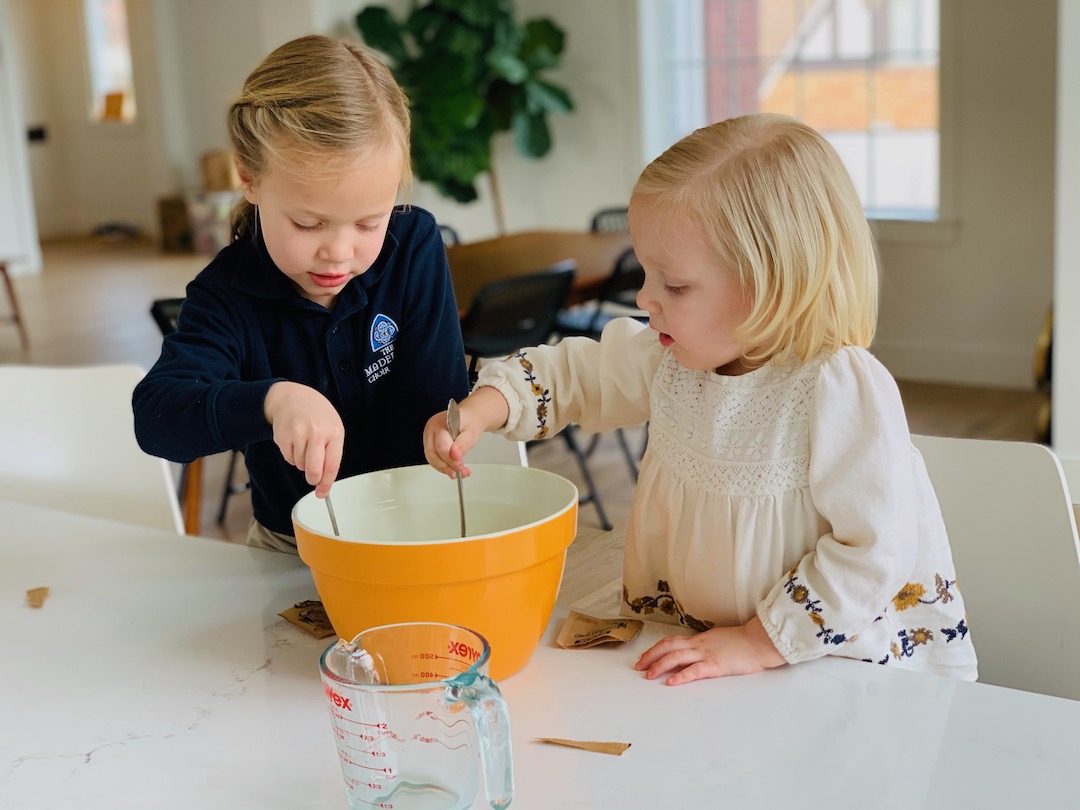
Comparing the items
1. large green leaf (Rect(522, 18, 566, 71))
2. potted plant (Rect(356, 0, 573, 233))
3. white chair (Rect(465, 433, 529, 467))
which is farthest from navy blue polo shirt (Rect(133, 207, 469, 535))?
large green leaf (Rect(522, 18, 566, 71))

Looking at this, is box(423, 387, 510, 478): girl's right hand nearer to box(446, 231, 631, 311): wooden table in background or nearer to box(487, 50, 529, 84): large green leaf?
box(446, 231, 631, 311): wooden table in background

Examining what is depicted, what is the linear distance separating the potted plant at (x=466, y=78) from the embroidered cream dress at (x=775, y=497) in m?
4.32

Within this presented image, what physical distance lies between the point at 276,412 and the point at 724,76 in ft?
16.1

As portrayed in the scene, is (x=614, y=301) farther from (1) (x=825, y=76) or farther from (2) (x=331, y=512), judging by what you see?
(2) (x=331, y=512)

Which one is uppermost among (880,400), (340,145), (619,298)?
(340,145)

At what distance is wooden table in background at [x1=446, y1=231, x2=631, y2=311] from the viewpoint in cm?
364

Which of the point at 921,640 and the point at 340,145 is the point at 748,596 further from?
the point at 340,145

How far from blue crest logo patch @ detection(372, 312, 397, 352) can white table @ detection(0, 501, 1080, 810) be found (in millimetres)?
322

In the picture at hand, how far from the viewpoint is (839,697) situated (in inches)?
36.7

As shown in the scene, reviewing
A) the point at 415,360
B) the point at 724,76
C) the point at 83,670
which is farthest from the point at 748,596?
the point at 724,76

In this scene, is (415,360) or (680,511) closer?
(680,511)

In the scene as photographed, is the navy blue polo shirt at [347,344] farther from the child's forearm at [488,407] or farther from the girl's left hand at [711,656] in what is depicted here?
the girl's left hand at [711,656]

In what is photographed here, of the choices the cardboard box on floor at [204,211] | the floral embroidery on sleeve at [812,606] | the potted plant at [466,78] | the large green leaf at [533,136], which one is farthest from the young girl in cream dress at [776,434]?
the cardboard box on floor at [204,211]

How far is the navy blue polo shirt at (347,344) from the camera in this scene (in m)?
1.27
